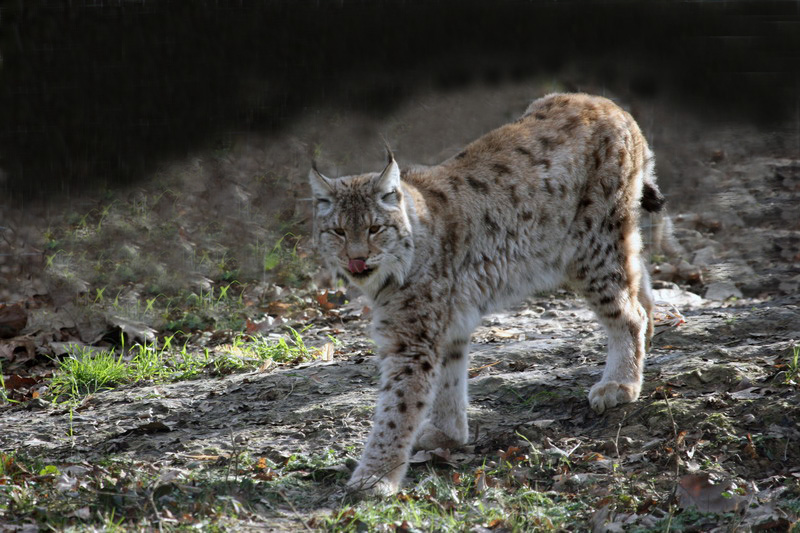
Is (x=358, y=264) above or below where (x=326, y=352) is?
above

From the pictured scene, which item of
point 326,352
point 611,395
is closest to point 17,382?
point 326,352

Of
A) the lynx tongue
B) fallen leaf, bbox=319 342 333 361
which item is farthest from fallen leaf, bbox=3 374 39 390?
the lynx tongue

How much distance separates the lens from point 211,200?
8977 mm

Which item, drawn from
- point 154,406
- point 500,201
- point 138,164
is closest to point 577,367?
point 500,201

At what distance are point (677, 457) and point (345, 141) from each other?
6145 millimetres

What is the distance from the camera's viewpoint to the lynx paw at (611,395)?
15.4 feet

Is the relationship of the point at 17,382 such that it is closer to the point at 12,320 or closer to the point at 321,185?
the point at 12,320

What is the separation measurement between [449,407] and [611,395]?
0.90 meters

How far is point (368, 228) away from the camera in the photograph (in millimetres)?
4426

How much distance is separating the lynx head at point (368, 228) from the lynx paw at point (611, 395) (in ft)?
4.32

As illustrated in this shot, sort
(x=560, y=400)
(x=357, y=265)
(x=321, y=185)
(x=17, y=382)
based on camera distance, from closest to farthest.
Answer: (x=357, y=265) → (x=321, y=185) → (x=560, y=400) → (x=17, y=382)

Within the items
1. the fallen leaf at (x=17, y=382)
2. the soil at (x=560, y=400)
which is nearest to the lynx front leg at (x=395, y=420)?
the soil at (x=560, y=400)

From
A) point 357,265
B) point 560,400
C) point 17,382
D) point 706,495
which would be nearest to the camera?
point 706,495

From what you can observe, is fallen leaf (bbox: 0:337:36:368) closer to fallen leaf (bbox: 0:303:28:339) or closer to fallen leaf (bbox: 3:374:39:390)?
fallen leaf (bbox: 0:303:28:339)
